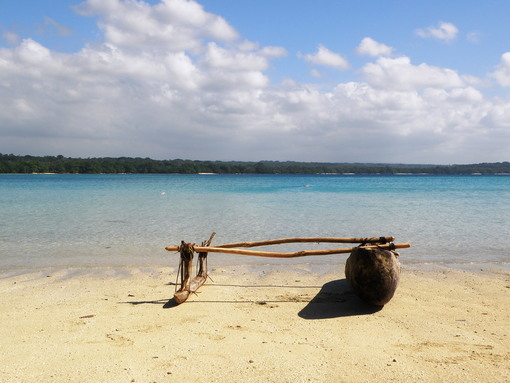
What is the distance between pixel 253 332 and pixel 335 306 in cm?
158

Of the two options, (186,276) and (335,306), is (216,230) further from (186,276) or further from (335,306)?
(335,306)

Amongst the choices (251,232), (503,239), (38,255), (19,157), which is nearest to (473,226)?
(503,239)

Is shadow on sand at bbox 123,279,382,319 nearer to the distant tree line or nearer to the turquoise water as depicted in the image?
the turquoise water

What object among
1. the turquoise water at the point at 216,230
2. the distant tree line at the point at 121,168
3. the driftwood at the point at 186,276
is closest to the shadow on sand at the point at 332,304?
the driftwood at the point at 186,276

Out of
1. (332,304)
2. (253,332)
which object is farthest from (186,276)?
(332,304)

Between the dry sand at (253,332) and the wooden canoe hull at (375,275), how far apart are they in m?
0.23

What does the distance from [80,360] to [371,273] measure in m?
3.75

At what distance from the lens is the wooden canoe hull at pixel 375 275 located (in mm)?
5625

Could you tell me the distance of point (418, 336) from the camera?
15.9 feet

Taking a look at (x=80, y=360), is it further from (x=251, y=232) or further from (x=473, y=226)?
(x=473, y=226)

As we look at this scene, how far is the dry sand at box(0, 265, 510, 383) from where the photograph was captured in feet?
12.9

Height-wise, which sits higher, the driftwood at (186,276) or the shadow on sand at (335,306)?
the driftwood at (186,276)

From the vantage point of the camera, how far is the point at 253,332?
4.96 metres

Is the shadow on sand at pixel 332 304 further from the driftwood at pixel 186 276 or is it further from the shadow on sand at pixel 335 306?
the driftwood at pixel 186 276
